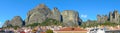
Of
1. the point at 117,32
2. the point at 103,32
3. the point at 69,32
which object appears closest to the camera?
the point at 117,32

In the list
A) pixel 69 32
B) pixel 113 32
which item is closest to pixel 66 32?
pixel 69 32

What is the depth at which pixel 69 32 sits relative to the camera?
128m

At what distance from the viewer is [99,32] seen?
8856 cm

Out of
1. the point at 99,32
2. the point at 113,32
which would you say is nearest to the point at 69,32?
the point at 99,32

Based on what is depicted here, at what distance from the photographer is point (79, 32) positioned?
131125mm

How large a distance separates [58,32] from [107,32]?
170 ft

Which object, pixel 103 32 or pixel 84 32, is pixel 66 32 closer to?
pixel 84 32

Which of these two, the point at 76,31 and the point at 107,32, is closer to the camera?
the point at 107,32

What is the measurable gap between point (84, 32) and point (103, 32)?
150ft

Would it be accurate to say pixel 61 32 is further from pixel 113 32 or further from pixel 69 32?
pixel 113 32

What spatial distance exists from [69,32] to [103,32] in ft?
142

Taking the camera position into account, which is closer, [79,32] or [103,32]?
[103,32]

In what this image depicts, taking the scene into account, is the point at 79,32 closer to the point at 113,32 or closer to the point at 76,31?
the point at 76,31

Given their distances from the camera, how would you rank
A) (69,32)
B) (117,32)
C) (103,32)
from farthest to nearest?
(69,32) → (103,32) → (117,32)
